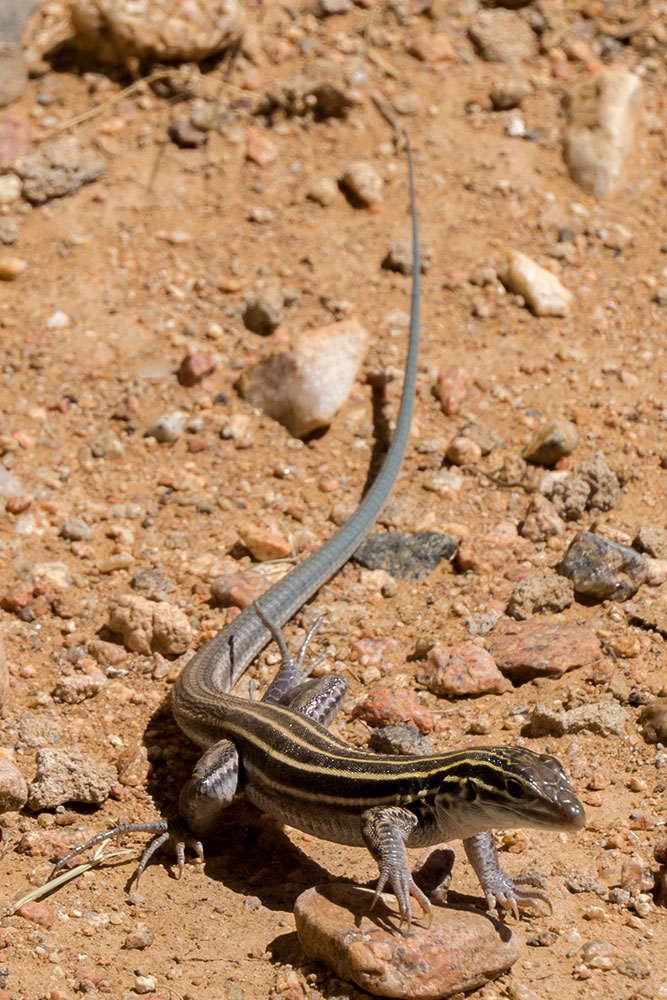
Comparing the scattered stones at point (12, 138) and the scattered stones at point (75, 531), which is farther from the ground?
the scattered stones at point (12, 138)

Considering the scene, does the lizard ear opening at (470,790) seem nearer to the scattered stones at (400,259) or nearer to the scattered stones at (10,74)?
the scattered stones at (400,259)

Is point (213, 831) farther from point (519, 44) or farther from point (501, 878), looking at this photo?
point (519, 44)

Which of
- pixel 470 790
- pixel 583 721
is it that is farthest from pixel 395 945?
pixel 583 721

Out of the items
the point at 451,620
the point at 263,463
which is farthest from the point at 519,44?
the point at 451,620

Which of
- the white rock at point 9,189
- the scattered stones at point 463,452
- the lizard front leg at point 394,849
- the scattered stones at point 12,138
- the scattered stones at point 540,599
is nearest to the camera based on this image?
the lizard front leg at point 394,849

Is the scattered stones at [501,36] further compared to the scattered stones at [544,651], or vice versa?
the scattered stones at [501,36]

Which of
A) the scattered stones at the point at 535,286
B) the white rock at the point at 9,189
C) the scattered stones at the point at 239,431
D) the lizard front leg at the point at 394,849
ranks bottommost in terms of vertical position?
the scattered stones at the point at 239,431

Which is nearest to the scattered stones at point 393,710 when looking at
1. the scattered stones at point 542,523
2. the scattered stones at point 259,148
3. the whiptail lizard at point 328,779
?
the whiptail lizard at point 328,779

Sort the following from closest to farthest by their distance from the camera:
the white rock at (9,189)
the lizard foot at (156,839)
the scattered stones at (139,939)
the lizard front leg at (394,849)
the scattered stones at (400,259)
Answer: the lizard front leg at (394,849) < the scattered stones at (139,939) < the lizard foot at (156,839) < the scattered stones at (400,259) < the white rock at (9,189)
